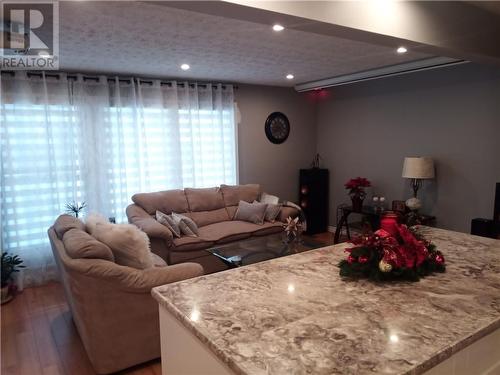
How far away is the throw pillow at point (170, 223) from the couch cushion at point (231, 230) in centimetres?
28

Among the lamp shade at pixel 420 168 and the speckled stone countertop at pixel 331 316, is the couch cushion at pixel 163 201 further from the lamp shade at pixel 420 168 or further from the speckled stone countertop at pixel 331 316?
the speckled stone countertop at pixel 331 316

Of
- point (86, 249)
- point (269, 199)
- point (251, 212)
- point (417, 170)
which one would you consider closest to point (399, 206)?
point (417, 170)

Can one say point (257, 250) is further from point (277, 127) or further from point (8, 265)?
point (277, 127)

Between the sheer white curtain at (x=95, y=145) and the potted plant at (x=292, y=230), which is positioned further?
the sheer white curtain at (x=95, y=145)

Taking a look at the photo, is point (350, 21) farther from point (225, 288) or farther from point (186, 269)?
point (186, 269)

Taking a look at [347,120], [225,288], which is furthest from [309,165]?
[225,288]

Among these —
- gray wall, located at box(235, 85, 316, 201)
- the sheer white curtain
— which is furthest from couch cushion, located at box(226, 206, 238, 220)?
gray wall, located at box(235, 85, 316, 201)

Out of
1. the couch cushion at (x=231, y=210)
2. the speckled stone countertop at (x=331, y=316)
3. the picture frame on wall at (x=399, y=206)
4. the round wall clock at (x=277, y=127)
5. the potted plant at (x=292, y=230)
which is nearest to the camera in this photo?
the speckled stone countertop at (x=331, y=316)

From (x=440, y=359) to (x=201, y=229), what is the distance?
12.0 feet

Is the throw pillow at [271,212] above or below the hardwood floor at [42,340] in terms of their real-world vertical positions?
above

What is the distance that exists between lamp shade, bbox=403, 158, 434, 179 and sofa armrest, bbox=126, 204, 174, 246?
9.69 feet

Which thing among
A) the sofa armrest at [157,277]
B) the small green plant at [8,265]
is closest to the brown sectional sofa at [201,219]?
the small green plant at [8,265]

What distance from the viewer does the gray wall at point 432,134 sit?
4156 mm

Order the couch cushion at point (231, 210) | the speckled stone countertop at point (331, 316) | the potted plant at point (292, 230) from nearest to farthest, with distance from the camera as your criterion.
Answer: the speckled stone countertop at point (331, 316), the potted plant at point (292, 230), the couch cushion at point (231, 210)
